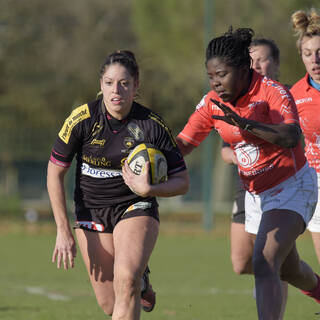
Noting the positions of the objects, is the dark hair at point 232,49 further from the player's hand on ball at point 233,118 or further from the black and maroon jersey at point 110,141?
the black and maroon jersey at point 110,141

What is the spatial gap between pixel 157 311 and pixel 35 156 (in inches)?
592

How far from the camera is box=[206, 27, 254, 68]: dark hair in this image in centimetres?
579

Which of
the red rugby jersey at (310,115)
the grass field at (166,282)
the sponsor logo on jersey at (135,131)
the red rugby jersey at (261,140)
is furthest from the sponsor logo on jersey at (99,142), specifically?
the grass field at (166,282)

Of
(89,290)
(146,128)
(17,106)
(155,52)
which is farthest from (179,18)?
(146,128)

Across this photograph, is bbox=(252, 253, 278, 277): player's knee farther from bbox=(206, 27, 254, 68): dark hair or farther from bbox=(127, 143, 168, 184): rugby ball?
bbox=(206, 27, 254, 68): dark hair

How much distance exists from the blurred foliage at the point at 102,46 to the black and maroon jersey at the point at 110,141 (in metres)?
19.3

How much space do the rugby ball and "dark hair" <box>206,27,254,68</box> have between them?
844 mm

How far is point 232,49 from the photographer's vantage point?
5824 millimetres

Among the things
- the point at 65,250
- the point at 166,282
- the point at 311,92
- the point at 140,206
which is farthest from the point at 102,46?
the point at 65,250

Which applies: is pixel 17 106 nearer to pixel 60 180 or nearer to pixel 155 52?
pixel 155 52

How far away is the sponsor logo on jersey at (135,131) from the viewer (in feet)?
19.4

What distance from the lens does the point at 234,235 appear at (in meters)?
7.54

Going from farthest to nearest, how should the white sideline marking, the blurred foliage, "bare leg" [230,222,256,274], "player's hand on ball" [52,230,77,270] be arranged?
the blurred foliage
the white sideline marking
"bare leg" [230,222,256,274]
"player's hand on ball" [52,230,77,270]

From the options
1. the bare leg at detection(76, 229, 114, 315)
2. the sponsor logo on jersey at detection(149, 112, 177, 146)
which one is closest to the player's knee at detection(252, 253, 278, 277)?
the sponsor logo on jersey at detection(149, 112, 177, 146)
